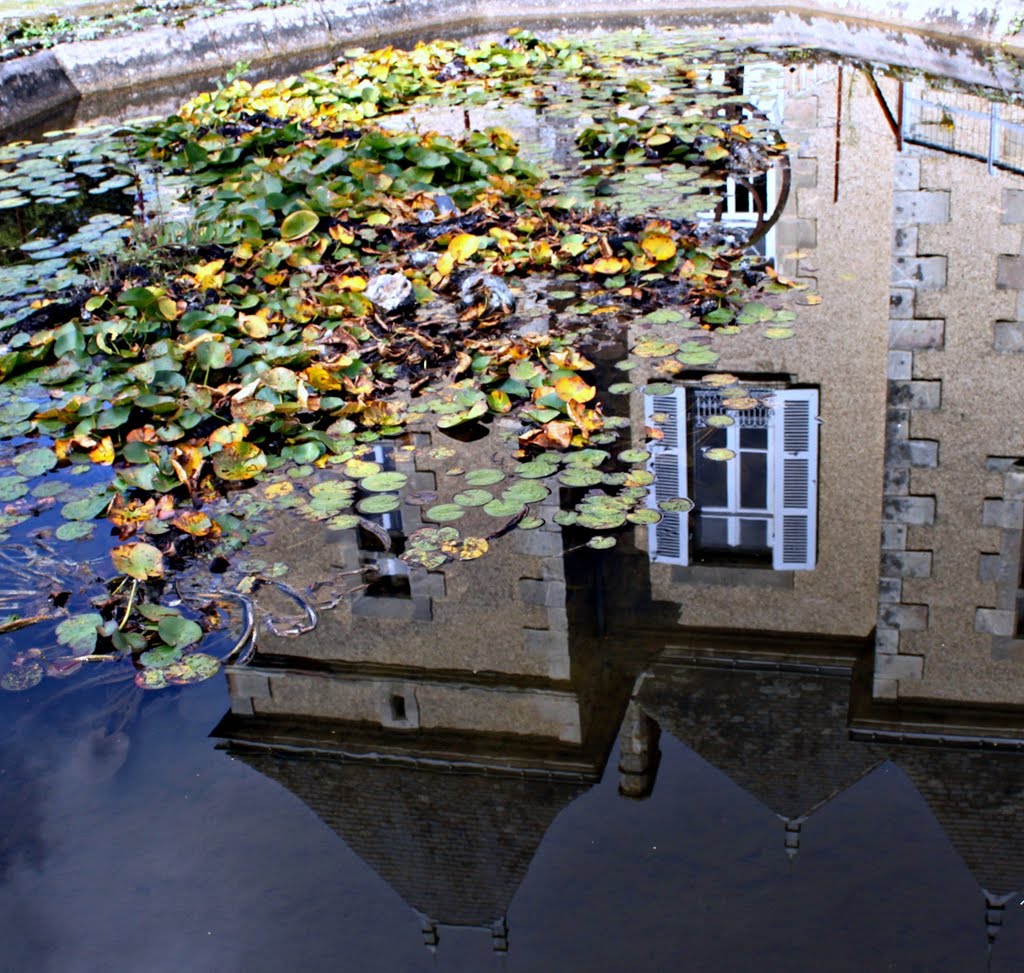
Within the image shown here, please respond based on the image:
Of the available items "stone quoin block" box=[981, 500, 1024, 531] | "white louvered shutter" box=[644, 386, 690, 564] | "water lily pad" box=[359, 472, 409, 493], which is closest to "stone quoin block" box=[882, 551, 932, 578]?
"stone quoin block" box=[981, 500, 1024, 531]

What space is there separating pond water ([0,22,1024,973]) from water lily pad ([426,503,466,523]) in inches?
1.1

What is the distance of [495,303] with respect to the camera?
17.5 feet

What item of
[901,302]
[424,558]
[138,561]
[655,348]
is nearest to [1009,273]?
[901,302]

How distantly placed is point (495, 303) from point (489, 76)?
7441 mm

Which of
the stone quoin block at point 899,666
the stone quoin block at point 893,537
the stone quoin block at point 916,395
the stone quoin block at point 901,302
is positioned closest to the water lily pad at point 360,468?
the stone quoin block at point 893,537

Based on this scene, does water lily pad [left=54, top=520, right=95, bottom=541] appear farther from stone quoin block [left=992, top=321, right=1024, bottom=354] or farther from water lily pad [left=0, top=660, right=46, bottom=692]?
stone quoin block [left=992, top=321, right=1024, bottom=354]

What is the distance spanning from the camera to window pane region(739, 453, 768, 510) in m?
3.88

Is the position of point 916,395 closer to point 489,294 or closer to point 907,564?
point 907,564

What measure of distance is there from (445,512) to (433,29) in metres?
13.3

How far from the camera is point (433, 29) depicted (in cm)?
1555

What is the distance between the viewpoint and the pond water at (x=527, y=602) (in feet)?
8.01

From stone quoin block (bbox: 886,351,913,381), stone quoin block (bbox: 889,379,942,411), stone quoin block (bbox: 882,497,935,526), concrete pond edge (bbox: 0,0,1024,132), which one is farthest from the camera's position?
concrete pond edge (bbox: 0,0,1024,132)

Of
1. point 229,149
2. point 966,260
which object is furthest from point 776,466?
point 229,149

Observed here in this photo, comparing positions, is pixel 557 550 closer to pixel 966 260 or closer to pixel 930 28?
pixel 966 260
